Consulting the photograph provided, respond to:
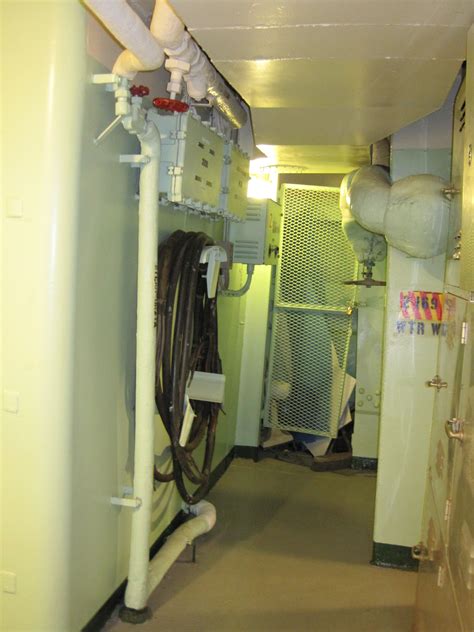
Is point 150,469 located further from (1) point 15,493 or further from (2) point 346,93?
(2) point 346,93

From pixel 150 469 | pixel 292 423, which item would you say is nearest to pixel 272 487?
pixel 292 423

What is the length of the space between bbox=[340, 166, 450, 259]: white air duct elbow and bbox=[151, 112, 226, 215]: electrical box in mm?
893

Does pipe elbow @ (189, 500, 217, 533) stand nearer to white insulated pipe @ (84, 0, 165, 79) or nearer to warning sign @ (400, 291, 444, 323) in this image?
warning sign @ (400, 291, 444, 323)

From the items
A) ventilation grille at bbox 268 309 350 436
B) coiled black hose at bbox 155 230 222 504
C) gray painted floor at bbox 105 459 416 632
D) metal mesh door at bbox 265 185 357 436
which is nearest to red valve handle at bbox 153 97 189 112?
coiled black hose at bbox 155 230 222 504

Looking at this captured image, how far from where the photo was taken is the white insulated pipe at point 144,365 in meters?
2.43

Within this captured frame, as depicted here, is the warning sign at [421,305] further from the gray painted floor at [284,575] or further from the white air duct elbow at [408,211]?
the gray painted floor at [284,575]

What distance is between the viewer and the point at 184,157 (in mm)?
2658

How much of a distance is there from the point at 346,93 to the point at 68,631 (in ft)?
8.22

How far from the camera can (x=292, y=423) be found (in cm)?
529

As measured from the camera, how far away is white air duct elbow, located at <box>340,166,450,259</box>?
9.57ft

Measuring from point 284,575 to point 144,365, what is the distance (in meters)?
1.49

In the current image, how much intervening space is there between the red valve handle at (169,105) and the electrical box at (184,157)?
104 mm

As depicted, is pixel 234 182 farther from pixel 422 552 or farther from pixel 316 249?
pixel 422 552

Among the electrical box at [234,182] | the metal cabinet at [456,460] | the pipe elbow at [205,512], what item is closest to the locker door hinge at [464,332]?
the metal cabinet at [456,460]
